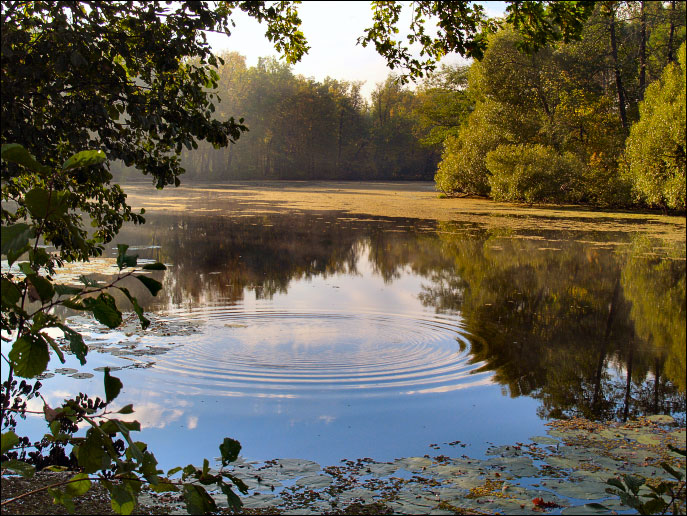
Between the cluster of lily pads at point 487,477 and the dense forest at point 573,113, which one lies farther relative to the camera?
the dense forest at point 573,113

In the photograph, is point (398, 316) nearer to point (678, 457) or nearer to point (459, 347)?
point (459, 347)

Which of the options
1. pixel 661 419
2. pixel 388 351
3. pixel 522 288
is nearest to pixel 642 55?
pixel 522 288

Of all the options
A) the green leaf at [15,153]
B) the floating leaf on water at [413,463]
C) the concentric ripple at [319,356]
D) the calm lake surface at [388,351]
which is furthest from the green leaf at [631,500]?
the concentric ripple at [319,356]

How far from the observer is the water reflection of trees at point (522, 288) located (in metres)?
6.81

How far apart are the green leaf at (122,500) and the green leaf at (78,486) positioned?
0.17 m

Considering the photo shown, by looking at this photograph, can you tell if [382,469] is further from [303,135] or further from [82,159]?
[303,135]

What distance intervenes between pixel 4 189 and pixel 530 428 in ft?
14.1

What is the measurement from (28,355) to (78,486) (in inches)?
22.8

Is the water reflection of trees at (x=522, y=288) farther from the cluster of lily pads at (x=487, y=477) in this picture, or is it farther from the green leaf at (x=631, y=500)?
the green leaf at (x=631, y=500)

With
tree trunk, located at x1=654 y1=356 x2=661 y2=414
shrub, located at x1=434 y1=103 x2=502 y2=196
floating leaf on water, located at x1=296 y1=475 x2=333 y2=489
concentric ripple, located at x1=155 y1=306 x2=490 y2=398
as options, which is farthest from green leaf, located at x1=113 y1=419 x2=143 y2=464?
shrub, located at x1=434 y1=103 x2=502 y2=196

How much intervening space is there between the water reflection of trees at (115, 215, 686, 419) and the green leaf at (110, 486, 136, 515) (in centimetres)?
441

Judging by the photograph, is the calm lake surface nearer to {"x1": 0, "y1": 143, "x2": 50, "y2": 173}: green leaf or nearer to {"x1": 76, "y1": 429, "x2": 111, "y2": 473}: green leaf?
{"x1": 76, "y1": 429, "x2": 111, "y2": 473}: green leaf

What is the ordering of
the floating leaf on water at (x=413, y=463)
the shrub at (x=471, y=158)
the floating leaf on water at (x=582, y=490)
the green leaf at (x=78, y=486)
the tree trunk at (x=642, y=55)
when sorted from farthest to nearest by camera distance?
the shrub at (x=471, y=158)
the tree trunk at (x=642, y=55)
the floating leaf on water at (x=413, y=463)
the floating leaf on water at (x=582, y=490)
the green leaf at (x=78, y=486)

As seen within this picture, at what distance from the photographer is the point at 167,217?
2481 cm
